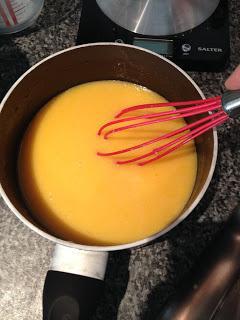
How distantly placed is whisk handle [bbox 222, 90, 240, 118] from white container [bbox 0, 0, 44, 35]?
48cm

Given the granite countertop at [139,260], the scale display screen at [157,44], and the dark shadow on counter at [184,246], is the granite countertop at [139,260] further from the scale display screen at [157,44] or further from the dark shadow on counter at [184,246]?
the scale display screen at [157,44]

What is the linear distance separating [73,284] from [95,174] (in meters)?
0.22

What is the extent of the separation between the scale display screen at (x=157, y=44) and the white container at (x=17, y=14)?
221 millimetres

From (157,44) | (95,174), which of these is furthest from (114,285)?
(157,44)

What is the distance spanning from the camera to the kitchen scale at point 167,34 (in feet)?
2.66

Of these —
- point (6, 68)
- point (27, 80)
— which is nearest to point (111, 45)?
point (27, 80)

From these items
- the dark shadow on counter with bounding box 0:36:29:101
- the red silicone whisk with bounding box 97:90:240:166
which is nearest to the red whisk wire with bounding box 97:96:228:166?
the red silicone whisk with bounding box 97:90:240:166

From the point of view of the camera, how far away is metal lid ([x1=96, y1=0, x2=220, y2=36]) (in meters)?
0.81

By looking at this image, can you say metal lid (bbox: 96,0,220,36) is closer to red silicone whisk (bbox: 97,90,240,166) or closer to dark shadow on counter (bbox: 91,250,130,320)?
red silicone whisk (bbox: 97,90,240,166)

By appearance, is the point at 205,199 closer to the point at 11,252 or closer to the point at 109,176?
the point at 109,176

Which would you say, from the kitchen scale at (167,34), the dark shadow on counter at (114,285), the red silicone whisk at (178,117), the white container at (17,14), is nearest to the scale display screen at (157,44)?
the kitchen scale at (167,34)

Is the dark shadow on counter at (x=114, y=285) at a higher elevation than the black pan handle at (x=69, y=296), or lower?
lower

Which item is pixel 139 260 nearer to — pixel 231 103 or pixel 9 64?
pixel 231 103

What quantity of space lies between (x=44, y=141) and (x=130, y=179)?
177 mm
